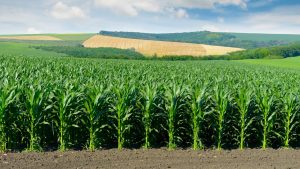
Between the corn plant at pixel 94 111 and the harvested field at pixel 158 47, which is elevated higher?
the corn plant at pixel 94 111

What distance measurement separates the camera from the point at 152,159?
8625 mm

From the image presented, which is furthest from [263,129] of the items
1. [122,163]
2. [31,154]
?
[31,154]

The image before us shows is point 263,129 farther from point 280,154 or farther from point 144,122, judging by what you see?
point 144,122

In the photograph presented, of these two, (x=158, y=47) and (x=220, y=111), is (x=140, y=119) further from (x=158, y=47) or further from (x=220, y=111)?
(x=158, y=47)

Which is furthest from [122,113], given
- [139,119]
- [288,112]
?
[288,112]

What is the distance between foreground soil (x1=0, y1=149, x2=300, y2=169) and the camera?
8102 mm

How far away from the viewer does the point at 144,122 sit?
964 centimetres

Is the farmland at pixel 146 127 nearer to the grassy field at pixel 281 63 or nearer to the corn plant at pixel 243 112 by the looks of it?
the corn plant at pixel 243 112

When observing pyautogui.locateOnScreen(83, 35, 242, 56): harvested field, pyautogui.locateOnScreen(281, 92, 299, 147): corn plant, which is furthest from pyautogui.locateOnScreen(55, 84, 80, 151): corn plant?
pyautogui.locateOnScreen(83, 35, 242, 56): harvested field

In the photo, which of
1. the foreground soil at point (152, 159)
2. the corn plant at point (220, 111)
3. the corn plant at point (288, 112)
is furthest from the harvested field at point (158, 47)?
the foreground soil at point (152, 159)

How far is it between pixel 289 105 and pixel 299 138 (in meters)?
1.24

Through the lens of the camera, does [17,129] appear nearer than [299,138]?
Yes

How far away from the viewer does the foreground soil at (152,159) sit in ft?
26.6

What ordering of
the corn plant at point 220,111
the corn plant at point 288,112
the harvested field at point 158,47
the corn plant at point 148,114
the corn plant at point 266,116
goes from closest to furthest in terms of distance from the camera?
1. the corn plant at point 148,114
2. the corn plant at point 220,111
3. the corn plant at point 266,116
4. the corn plant at point 288,112
5. the harvested field at point 158,47
